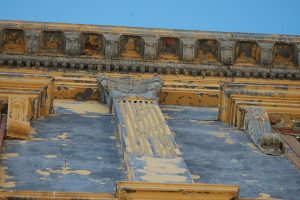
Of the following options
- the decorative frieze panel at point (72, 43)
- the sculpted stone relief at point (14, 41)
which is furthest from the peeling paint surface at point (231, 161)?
the sculpted stone relief at point (14, 41)

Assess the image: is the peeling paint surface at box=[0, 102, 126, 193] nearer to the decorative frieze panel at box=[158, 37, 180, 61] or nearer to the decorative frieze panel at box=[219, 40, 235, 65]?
the decorative frieze panel at box=[158, 37, 180, 61]

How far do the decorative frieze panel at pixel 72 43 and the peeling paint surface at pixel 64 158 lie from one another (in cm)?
433

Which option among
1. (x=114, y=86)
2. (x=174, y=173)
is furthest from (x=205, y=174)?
(x=114, y=86)

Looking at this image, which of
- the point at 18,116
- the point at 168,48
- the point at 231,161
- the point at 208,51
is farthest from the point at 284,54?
the point at 18,116

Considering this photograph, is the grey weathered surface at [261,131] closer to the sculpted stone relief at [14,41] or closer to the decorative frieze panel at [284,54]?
the decorative frieze panel at [284,54]

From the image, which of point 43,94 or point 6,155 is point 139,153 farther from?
point 43,94

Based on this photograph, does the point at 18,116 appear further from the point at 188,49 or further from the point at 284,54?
the point at 284,54

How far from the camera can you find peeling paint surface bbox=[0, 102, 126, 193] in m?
8.87

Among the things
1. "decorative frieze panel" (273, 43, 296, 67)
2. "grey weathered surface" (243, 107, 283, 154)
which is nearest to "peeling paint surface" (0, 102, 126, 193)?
"grey weathered surface" (243, 107, 283, 154)

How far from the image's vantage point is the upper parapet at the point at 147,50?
53.9 feet

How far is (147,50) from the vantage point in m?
16.6

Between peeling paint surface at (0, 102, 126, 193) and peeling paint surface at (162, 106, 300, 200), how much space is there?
1.06m

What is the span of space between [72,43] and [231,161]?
272 inches

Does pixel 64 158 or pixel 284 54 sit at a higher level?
pixel 284 54
